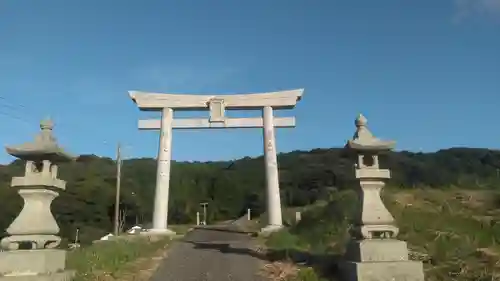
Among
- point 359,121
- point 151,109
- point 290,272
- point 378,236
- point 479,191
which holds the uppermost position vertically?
point 151,109

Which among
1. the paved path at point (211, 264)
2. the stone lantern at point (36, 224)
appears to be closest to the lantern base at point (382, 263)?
the paved path at point (211, 264)

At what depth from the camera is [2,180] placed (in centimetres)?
4812

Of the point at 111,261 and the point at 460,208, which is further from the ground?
the point at 460,208

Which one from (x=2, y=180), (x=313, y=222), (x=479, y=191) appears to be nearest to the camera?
(x=313, y=222)

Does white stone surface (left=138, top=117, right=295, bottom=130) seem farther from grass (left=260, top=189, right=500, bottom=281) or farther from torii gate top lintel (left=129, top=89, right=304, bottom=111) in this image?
grass (left=260, top=189, right=500, bottom=281)

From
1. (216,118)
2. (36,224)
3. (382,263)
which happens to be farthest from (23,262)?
(216,118)

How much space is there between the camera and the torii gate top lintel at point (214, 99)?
1919 centimetres

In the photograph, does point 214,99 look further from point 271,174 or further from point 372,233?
point 372,233

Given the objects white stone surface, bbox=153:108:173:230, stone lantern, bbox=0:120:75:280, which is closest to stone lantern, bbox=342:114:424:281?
stone lantern, bbox=0:120:75:280

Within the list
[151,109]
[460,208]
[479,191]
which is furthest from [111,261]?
[479,191]

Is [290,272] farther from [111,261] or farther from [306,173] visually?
[306,173]

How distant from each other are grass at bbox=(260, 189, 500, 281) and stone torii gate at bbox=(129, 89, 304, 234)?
3557mm

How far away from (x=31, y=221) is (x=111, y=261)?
299cm

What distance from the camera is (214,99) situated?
62.7 ft
